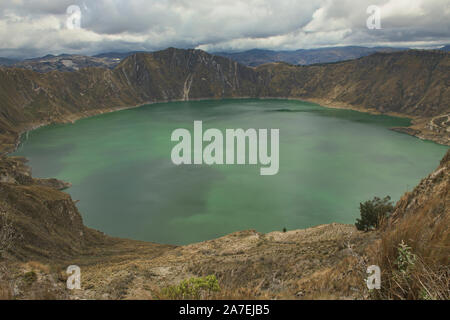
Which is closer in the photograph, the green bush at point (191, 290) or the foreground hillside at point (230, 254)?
the foreground hillside at point (230, 254)

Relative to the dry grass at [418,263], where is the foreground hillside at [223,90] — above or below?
above

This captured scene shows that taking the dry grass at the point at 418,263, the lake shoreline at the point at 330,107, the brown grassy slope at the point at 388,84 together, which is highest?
the brown grassy slope at the point at 388,84

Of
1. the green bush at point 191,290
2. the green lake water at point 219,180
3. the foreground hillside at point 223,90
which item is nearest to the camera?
the green bush at point 191,290

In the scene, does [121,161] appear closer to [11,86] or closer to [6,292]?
[6,292]

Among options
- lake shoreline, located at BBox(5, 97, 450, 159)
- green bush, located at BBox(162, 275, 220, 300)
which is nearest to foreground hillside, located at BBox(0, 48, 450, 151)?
lake shoreline, located at BBox(5, 97, 450, 159)

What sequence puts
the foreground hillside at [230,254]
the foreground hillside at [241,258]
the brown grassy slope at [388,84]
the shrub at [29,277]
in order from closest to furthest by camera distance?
the foreground hillside at [241,258]
the foreground hillside at [230,254]
the shrub at [29,277]
the brown grassy slope at [388,84]

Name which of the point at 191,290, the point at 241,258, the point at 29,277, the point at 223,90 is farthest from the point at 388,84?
the point at 29,277

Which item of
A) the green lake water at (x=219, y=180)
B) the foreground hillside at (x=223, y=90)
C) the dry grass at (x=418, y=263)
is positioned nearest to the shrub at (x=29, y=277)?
the dry grass at (x=418, y=263)

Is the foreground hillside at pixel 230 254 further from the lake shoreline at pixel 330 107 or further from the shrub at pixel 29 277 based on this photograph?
the lake shoreline at pixel 330 107
